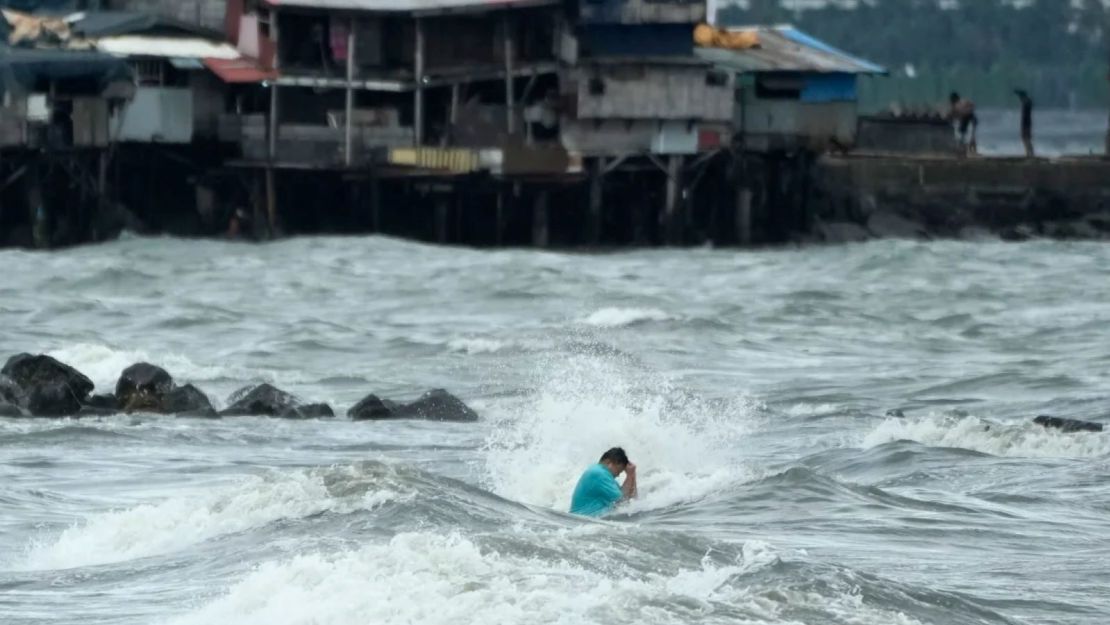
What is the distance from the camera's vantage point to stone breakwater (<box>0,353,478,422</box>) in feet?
88.1

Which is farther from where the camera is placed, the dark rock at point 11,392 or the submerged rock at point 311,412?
the submerged rock at point 311,412

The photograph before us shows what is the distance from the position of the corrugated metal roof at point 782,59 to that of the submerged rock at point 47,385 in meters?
32.2

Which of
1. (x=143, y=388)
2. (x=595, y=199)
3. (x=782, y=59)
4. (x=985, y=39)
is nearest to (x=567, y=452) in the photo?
(x=143, y=388)

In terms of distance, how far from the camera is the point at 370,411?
2738cm

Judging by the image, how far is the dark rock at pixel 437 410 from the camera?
2738 cm

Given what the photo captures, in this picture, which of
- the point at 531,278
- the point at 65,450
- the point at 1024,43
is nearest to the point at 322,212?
the point at 531,278

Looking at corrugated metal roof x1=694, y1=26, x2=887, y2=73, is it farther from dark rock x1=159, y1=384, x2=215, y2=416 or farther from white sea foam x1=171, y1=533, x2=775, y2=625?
white sea foam x1=171, y1=533, x2=775, y2=625

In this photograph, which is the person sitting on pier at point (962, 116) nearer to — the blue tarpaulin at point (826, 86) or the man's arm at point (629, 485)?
the blue tarpaulin at point (826, 86)

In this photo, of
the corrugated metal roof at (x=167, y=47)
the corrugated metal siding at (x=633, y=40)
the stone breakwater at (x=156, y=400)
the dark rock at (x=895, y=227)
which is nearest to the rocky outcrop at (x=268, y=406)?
the stone breakwater at (x=156, y=400)

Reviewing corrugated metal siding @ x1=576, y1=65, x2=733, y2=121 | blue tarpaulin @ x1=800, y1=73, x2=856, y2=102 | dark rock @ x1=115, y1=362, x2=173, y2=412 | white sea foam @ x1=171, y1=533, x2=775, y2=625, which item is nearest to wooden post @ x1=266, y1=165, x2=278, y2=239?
corrugated metal siding @ x1=576, y1=65, x2=733, y2=121

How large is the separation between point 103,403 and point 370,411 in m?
2.96

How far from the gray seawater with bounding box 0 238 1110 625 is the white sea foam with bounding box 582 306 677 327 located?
4.2 inches

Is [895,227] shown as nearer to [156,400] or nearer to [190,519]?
[156,400]

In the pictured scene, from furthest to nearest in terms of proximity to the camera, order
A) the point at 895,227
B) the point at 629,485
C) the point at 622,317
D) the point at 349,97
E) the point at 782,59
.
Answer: the point at 782,59
the point at 895,227
the point at 349,97
the point at 622,317
the point at 629,485
